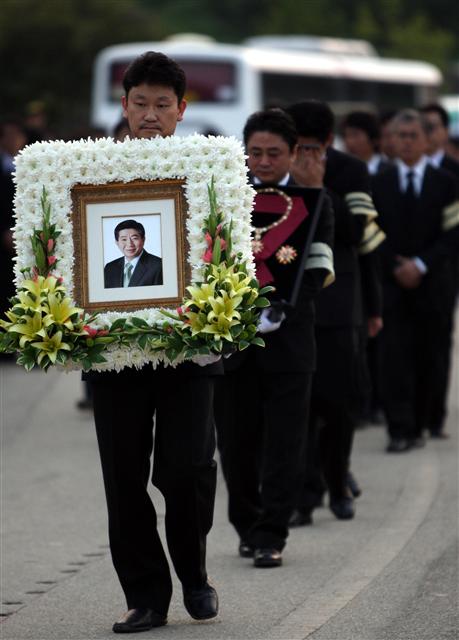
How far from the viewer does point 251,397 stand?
Answer: 8.42 m

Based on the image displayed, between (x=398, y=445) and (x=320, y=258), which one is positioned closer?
(x=320, y=258)

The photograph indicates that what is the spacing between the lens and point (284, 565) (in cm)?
827

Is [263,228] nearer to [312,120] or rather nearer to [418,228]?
[312,120]

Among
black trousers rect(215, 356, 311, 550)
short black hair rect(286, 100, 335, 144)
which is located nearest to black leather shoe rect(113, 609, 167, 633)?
black trousers rect(215, 356, 311, 550)

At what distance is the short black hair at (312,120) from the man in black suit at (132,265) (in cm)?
277

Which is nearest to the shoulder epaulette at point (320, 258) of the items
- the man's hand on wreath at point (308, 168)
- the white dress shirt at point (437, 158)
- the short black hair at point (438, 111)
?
the man's hand on wreath at point (308, 168)

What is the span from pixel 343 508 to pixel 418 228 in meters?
3.48

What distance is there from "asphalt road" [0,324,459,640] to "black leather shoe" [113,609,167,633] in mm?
57

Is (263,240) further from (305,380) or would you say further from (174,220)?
(174,220)

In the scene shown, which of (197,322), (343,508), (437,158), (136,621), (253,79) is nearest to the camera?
(197,322)

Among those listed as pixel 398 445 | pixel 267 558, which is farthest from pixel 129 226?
pixel 398 445

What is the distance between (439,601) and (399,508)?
2609mm

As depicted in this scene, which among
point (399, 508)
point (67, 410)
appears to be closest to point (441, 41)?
point (67, 410)

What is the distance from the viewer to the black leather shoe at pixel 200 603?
6840 millimetres
